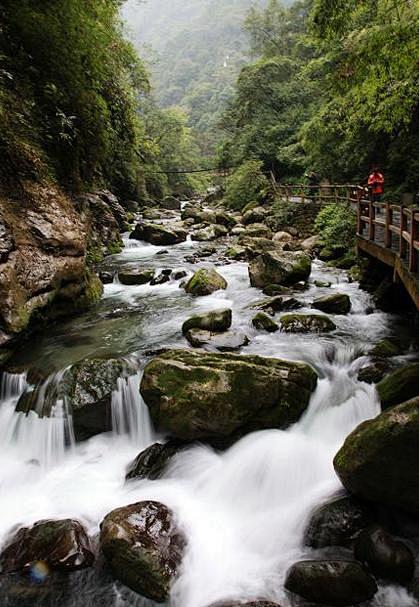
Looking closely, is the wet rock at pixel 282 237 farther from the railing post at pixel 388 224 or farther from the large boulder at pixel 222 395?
the large boulder at pixel 222 395

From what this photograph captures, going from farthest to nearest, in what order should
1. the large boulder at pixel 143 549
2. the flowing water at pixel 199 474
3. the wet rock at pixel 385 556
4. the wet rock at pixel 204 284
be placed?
the wet rock at pixel 204 284 < the flowing water at pixel 199 474 < the large boulder at pixel 143 549 < the wet rock at pixel 385 556

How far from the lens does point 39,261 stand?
7.68 meters

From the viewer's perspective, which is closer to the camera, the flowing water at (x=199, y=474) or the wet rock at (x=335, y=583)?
the wet rock at (x=335, y=583)

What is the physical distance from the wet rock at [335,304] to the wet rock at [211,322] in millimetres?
2423

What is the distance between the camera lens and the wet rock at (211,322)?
25.6 feet

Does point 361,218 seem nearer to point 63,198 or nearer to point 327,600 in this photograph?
point 63,198

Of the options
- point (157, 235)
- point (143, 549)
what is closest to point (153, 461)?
point (143, 549)

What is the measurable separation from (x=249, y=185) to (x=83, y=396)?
22.2 m

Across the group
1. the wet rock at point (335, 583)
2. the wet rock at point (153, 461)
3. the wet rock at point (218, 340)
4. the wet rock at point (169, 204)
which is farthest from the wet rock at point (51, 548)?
the wet rock at point (169, 204)

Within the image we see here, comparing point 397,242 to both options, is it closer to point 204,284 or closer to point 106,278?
point 204,284

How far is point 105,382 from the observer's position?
6.11 m

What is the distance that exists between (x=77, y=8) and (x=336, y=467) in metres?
11.0

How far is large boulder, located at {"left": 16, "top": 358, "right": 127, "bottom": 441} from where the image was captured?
5.81 m

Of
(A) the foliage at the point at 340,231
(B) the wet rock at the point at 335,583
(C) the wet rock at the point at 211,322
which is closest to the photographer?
(B) the wet rock at the point at 335,583
